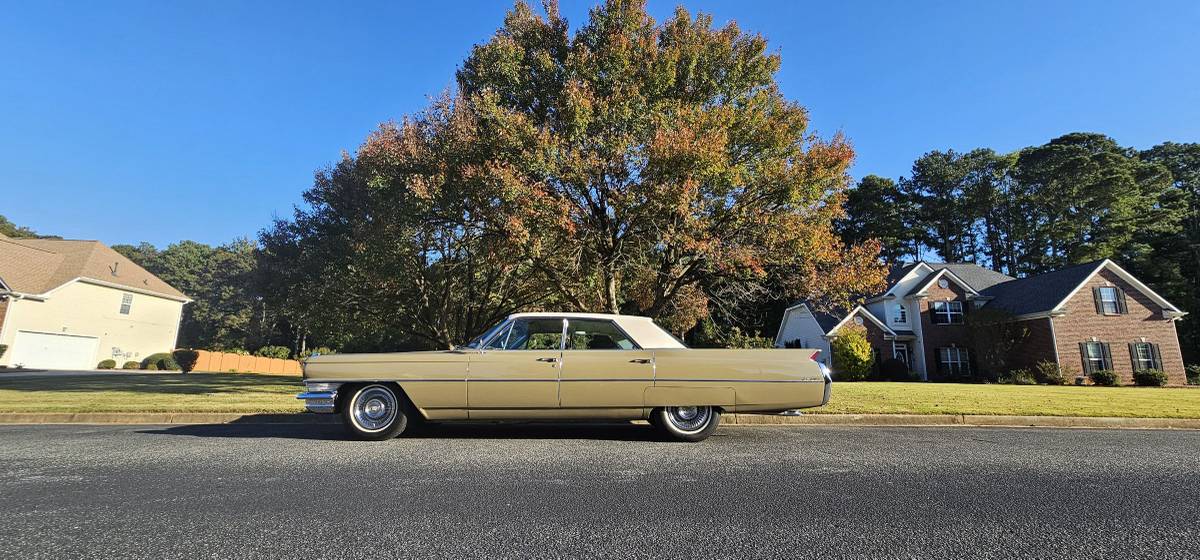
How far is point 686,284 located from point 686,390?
26.5ft

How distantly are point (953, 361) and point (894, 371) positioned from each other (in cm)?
457

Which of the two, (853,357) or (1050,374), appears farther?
(853,357)

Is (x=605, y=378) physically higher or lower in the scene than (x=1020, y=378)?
lower

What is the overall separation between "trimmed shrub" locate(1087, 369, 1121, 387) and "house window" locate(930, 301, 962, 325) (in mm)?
6483

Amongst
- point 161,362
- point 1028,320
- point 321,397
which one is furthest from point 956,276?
point 161,362

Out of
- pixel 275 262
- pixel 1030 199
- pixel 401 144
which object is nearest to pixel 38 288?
pixel 275 262

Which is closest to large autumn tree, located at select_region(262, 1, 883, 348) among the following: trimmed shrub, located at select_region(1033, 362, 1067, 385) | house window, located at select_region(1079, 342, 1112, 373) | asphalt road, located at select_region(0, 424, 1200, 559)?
asphalt road, located at select_region(0, 424, 1200, 559)

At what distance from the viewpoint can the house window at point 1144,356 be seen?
89.1 ft

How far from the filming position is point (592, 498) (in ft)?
12.9

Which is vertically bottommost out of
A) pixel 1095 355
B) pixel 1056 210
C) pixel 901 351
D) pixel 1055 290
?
Result: pixel 1095 355

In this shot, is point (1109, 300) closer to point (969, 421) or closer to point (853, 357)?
point (853, 357)

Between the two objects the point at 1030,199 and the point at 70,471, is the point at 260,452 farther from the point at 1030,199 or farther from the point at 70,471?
the point at 1030,199

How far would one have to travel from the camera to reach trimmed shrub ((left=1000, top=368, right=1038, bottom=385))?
25156 millimetres

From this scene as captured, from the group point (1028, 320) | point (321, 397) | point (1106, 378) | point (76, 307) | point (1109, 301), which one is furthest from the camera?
point (1028, 320)
